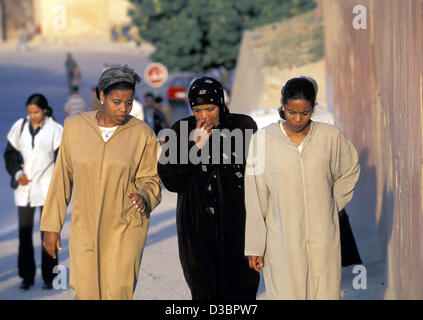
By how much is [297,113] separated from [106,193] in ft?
4.04

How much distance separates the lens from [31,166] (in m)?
9.02

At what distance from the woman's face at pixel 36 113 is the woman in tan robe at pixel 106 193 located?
310cm

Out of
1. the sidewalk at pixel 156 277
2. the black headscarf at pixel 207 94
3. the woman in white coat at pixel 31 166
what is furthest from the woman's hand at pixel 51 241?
the woman in white coat at pixel 31 166

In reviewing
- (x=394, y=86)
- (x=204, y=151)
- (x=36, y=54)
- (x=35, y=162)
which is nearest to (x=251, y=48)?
(x=35, y=162)

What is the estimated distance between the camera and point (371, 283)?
8367mm

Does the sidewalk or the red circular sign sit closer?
the sidewalk

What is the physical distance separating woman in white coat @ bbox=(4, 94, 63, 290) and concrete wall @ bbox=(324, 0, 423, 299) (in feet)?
9.95

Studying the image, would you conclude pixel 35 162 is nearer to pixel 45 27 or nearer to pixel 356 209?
pixel 356 209

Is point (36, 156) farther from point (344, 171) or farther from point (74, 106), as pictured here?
point (74, 106)

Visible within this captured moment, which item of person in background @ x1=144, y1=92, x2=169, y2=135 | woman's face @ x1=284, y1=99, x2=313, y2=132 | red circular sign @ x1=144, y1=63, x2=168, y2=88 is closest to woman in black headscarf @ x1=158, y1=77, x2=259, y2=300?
woman's face @ x1=284, y1=99, x2=313, y2=132

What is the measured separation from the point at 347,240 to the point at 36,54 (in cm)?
5280

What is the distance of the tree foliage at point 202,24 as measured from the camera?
28.7m

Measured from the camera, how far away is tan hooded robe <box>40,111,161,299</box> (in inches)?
222

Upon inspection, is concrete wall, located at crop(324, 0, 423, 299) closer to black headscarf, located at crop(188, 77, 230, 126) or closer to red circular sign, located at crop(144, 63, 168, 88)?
black headscarf, located at crop(188, 77, 230, 126)
